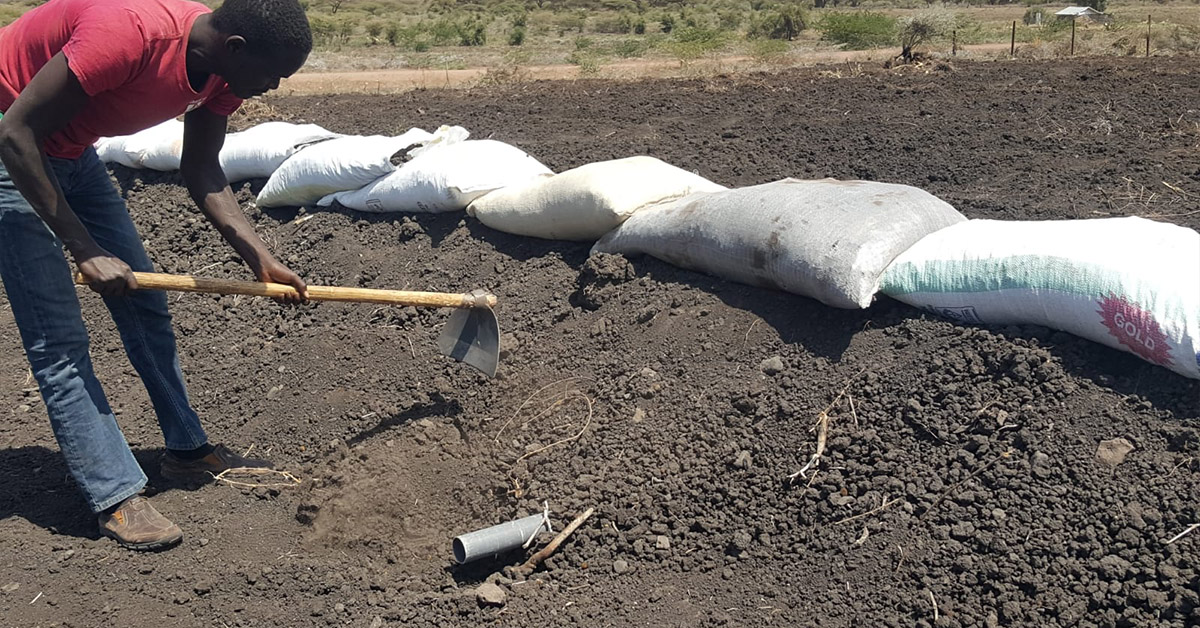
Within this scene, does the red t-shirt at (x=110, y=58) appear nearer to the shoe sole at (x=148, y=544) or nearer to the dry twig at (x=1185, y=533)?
the shoe sole at (x=148, y=544)

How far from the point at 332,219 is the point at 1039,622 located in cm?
396

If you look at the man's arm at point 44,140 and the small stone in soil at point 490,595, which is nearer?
the man's arm at point 44,140

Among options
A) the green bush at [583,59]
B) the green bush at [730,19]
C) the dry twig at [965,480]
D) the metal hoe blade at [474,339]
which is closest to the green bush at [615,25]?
the green bush at [730,19]

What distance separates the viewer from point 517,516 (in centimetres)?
282

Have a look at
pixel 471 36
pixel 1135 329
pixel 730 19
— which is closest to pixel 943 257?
pixel 1135 329

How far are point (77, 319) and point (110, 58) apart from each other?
0.82 metres

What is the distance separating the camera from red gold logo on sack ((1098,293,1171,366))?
2.38 metres

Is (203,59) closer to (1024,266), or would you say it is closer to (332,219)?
(1024,266)

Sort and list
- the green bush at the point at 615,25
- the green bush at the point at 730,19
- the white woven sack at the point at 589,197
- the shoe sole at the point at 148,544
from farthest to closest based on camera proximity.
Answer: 1. the green bush at the point at 615,25
2. the green bush at the point at 730,19
3. the white woven sack at the point at 589,197
4. the shoe sole at the point at 148,544

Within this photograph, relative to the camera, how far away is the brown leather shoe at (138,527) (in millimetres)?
2756

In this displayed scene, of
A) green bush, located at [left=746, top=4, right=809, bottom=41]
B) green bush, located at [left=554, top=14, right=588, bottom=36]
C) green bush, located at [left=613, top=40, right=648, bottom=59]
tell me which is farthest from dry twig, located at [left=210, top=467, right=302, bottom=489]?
green bush, located at [left=554, top=14, right=588, bottom=36]

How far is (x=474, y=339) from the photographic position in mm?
3393

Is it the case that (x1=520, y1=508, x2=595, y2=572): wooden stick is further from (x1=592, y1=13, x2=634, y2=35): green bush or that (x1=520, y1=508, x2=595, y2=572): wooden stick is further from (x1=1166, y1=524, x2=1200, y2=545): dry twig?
(x1=592, y1=13, x2=634, y2=35): green bush

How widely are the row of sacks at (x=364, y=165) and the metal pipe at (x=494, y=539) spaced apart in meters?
2.14
